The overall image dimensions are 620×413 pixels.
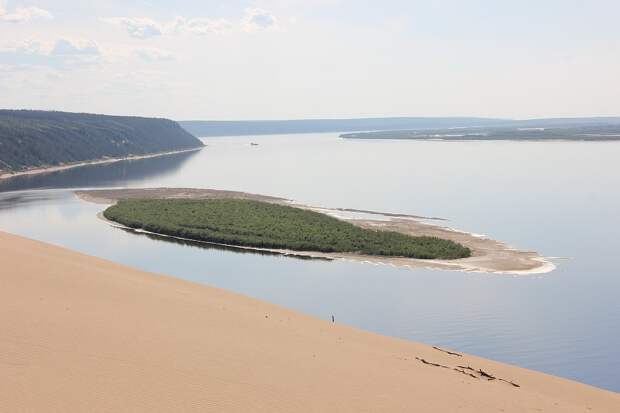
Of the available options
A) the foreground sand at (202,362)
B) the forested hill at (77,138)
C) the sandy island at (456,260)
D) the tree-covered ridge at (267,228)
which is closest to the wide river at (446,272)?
the sandy island at (456,260)

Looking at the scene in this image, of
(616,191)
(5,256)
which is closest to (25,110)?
(616,191)

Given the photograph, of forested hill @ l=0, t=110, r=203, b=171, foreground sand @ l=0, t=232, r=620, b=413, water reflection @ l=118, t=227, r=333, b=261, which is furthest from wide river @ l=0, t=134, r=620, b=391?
forested hill @ l=0, t=110, r=203, b=171

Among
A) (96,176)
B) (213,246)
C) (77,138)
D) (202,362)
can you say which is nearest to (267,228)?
(213,246)

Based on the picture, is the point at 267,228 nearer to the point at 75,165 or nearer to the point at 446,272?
the point at 446,272

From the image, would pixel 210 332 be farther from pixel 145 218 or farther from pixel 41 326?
pixel 145 218

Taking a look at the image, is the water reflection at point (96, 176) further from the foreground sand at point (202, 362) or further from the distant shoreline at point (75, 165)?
the foreground sand at point (202, 362)

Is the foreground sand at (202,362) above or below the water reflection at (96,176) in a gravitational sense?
above
